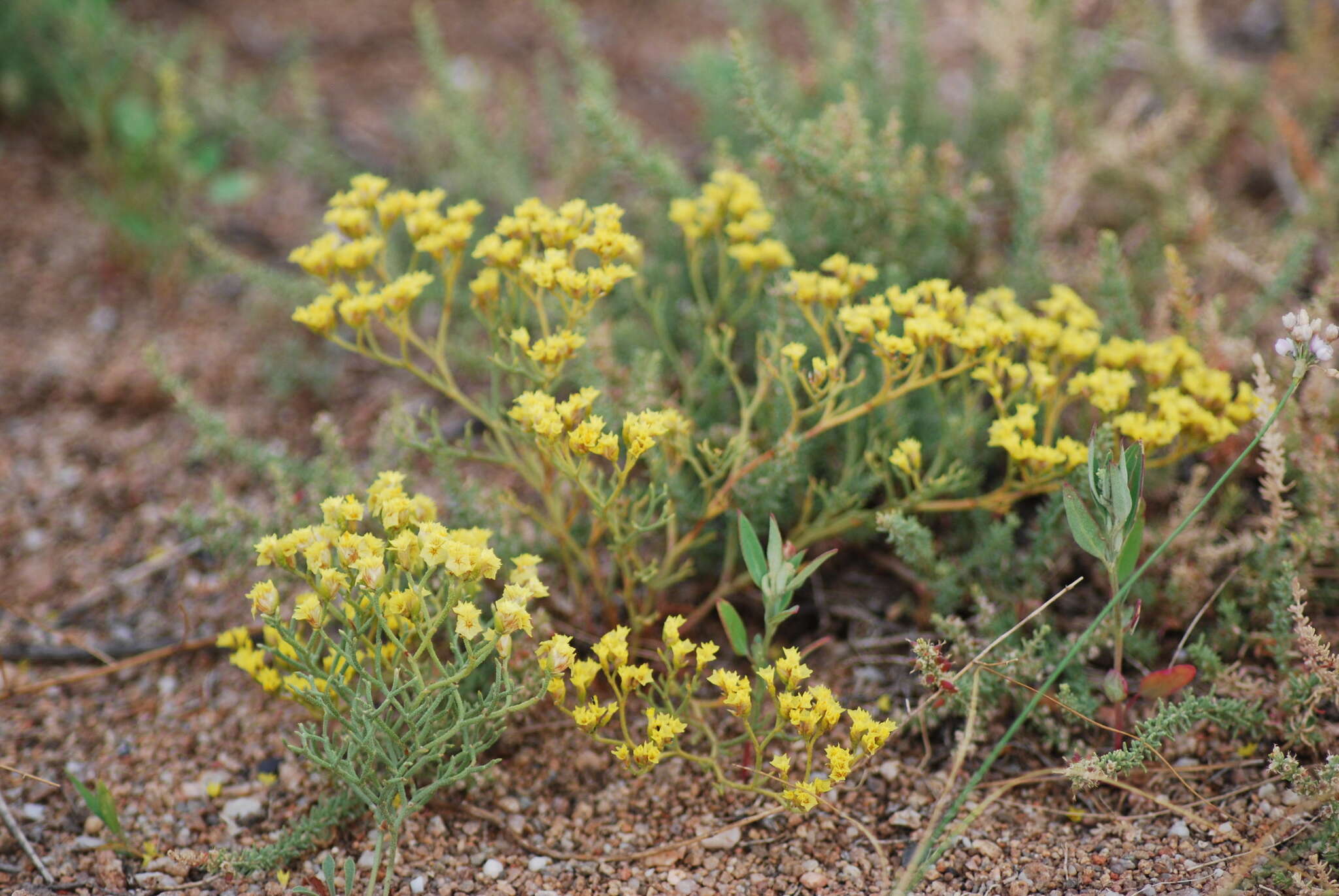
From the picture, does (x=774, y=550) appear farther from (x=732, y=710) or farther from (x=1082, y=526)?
(x=1082, y=526)

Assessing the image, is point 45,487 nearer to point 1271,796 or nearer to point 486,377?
point 486,377

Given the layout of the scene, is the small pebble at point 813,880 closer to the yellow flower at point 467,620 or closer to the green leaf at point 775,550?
the green leaf at point 775,550

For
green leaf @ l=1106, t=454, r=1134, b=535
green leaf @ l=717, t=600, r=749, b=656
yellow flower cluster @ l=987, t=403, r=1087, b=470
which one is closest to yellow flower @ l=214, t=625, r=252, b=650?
green leaf @ l=717, t=600, r=749, b=656

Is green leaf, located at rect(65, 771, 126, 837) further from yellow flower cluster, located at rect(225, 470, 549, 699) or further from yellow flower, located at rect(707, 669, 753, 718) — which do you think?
yellow flower, located at rect(707, 669, 753, 718)

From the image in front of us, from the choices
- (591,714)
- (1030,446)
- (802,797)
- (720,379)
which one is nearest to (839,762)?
(802,797)

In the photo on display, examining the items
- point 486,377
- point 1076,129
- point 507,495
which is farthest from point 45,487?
point 1076,129

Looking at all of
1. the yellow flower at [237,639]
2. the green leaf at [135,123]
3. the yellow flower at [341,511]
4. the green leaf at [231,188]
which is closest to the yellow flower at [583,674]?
the yellow flower at [341,511]
